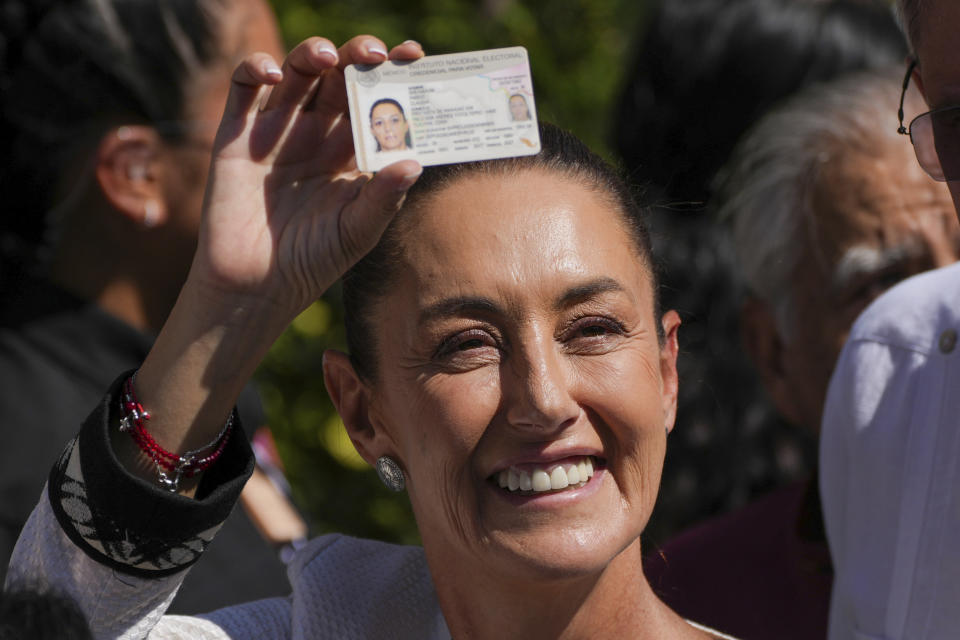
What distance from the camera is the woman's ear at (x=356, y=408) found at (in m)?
2.22

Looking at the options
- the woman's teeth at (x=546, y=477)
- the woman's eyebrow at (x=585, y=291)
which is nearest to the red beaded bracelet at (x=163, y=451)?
the woman's teeth at (x=546, y=477)

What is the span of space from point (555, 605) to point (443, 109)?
890mm

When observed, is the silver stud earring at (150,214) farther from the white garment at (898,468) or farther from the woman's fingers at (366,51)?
the white garment at (898,468)

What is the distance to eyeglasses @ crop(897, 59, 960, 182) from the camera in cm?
202

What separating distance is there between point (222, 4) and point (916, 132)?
6.16ft

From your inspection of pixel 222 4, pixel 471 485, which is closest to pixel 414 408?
pixel 471 485

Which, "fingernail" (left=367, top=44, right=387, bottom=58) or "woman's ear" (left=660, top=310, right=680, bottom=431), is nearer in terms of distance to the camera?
"fingernail" (left=367, top=44, right=387, bottom=58)

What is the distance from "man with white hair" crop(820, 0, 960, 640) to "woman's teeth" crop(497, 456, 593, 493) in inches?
28.6

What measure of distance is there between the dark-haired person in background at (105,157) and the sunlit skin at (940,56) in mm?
1836

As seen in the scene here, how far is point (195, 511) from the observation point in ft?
6.24

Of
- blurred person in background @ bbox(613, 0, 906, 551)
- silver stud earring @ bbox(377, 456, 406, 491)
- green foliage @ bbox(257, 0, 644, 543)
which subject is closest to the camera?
silver stud earring @ bbox(377, 456, 406, 491)

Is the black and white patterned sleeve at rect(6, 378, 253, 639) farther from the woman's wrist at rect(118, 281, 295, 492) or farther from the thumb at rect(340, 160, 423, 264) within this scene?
the thumb at rect(340, 160, 423, 264)

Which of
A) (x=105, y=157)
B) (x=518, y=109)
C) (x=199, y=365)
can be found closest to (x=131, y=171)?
(x=105, y=157)

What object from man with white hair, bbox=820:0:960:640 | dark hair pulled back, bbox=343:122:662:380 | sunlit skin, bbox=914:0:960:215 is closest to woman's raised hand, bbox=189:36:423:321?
dark hair pulled back, bbox=343:122:662:380
